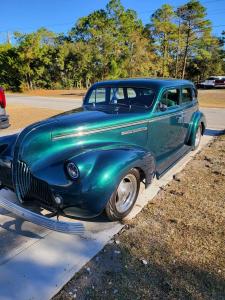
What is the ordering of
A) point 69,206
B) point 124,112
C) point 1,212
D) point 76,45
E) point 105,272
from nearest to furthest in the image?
point 105,272, point 69,206, point 1,212, point 124,112, point 76,45

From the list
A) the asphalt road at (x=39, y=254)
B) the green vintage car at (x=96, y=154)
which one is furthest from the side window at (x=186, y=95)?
the asphalt road at (x=39, y=254)

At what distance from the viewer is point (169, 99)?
15.7 feet

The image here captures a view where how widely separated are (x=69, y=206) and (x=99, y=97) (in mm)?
2512

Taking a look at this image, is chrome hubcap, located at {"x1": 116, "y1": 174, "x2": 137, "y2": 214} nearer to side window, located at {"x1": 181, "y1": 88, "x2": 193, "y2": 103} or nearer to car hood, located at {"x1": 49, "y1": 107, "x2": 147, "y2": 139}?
car hood, located at {"x1": 49, "y1": 107, "x2": 147, "y2": 139}

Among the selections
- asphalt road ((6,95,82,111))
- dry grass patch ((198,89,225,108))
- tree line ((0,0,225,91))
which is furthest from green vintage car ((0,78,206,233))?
tree line ((0,0,225,91))

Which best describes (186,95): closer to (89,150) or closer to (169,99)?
(169,99)

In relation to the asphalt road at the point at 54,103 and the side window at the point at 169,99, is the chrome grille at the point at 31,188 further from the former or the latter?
the asphalt road at the point at 54,103

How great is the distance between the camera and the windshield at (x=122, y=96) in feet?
14.2

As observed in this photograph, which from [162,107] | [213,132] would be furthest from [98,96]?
[213,132]

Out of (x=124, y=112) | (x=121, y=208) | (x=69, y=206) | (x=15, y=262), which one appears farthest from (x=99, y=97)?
(x=15, y=262)

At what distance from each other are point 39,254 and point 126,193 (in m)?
1.27

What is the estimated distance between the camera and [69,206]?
9.34 feet

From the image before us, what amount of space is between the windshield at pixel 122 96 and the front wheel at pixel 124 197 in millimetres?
1322

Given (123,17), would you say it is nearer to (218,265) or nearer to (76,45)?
(76,45)
